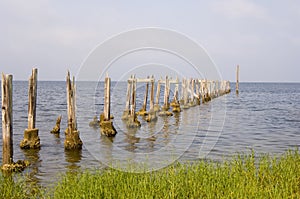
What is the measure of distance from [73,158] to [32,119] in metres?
2.31

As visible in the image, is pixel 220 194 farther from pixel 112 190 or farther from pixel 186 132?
pixel 186 132

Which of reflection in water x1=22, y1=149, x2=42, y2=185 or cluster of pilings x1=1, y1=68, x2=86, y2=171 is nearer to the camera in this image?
reflection in water x1=22, y1=149, x2=42, y2=185

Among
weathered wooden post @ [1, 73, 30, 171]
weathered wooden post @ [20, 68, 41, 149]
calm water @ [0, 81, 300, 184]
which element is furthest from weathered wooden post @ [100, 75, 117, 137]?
weathered wooden post @ [1, 73, 30, 171]

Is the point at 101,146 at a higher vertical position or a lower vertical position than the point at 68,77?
lower

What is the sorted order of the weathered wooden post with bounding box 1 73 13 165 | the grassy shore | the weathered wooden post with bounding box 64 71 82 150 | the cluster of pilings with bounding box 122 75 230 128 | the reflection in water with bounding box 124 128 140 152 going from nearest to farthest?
the grassy shore < the weathered wooden post with bounding box 1 73 13 165 < the weathered wooden post with bounding box 64 71 82 150 < the reflection in water with bounding box 124 128 140 152 < the cluster of pilings with bounding box 122 75 230 128

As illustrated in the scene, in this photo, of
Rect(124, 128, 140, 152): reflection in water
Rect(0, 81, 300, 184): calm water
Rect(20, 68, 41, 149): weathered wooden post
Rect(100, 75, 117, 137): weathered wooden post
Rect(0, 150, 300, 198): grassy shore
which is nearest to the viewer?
Rect(0, 150, 300, 198): grassy shore

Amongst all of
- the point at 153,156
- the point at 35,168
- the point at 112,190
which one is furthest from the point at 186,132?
the point at 112,190

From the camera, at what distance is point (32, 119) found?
48.9 ft

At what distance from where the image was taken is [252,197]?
655 centimetres

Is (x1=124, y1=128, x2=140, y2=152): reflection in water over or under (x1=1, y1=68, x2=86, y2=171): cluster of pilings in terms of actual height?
under

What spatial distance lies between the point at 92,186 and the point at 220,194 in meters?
2.33

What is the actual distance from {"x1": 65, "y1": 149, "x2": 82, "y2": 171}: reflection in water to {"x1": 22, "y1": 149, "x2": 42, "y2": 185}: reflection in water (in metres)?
1.06

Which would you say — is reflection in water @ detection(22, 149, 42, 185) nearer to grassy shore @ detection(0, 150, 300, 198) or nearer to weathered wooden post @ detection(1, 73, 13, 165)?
weathered wooden post @ detection(1, 73, 13, 165)

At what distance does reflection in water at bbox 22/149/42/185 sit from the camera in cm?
1107
